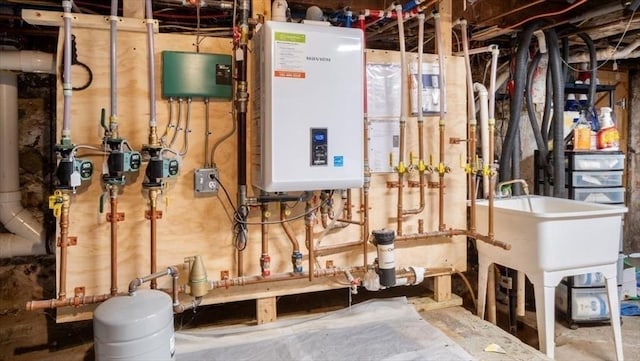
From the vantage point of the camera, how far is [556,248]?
2.00 metres

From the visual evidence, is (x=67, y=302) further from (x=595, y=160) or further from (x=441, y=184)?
(x=595, y=160)

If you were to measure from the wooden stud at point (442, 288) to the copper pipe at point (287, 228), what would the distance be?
90 cm

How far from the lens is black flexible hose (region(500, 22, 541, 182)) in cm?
264

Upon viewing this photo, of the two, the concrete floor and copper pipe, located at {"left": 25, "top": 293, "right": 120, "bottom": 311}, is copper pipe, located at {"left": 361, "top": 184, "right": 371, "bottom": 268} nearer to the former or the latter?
the concrete floor

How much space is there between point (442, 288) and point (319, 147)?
1.24 metres

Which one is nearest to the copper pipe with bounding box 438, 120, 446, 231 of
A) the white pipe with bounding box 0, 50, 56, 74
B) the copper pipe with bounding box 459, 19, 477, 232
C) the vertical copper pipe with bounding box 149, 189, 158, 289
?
the copper pipe with bounding box 459, 19, 477, 232

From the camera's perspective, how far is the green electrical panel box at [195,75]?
1825 millimetres

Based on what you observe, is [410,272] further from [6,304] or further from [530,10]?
[6,304]

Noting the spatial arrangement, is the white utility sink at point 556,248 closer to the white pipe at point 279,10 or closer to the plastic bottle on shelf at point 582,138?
the plastic bottle on shelf at point 582,138

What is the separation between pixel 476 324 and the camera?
2186mm

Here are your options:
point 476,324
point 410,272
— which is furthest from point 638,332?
point 410,272

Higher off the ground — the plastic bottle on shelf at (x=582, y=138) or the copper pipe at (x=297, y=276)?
the plastic bottle on shelf at (x=582, y=138)

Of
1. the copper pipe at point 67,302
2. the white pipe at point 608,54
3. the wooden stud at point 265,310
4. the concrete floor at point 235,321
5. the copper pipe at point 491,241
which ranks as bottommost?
the concrete floor at point 235,321

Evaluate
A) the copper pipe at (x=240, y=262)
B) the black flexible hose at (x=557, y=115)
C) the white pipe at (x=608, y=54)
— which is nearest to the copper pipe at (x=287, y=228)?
the copper pipe at (x=240, y=262)
